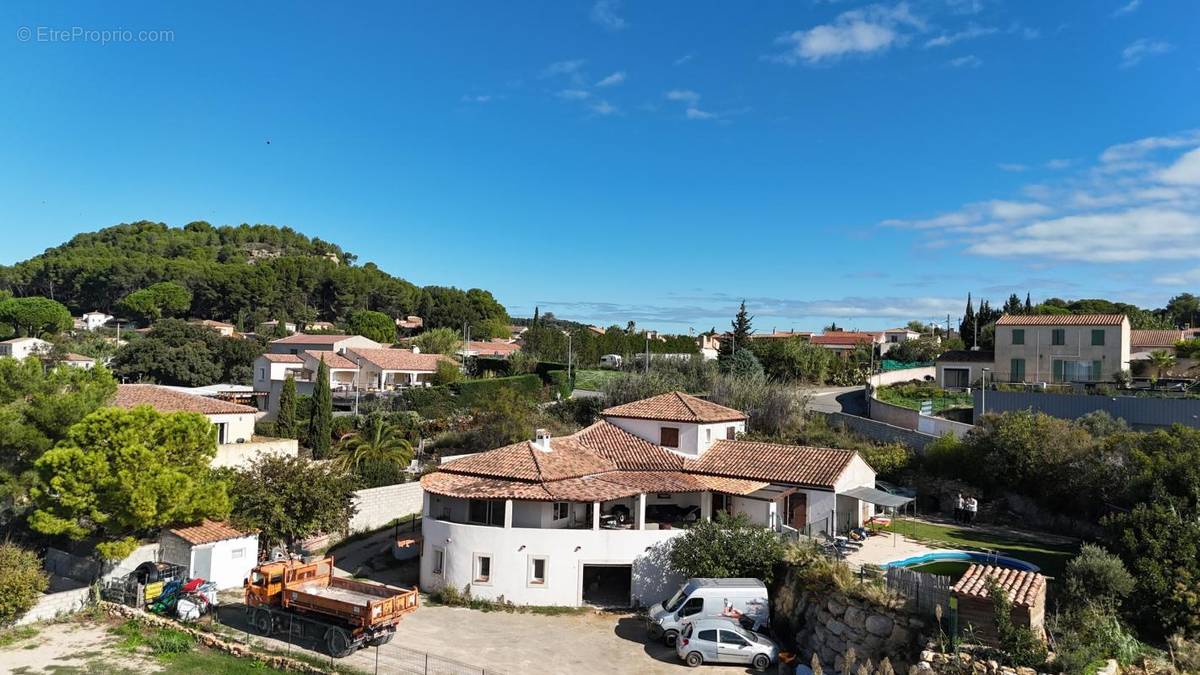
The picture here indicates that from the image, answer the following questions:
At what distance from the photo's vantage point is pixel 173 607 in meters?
24.0

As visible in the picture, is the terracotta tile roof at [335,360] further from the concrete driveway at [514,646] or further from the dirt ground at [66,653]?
the dirt ground at [66,653]

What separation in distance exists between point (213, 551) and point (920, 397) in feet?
149

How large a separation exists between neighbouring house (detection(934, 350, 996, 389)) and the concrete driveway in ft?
141

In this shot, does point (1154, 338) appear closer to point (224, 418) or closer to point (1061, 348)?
point (1061, 348)

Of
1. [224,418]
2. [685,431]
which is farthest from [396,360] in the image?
[685,431]

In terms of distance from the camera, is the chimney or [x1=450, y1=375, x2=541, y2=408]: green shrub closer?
the chimney

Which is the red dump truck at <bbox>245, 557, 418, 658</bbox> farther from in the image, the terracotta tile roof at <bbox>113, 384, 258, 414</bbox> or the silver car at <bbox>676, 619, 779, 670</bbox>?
the terracotta tile roof at <bbox>113, 384, 258, 414</bbox>

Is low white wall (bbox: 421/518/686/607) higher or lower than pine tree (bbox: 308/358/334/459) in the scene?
lower

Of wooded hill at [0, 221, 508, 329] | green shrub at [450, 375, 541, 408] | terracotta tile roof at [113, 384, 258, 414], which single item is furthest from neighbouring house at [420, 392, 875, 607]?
wooded hill at [0, 221, 508, 329]

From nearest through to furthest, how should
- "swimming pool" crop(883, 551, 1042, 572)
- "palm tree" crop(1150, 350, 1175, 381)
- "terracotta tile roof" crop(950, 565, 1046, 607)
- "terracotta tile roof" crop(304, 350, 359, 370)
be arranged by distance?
1. "terracotta tile roof" crop(950, 565, 1046, 607)
2. "swimming pool" crop(883, 551, 1042, 572)
3. "palm tree" crop(1150, 350, 1175, 381)
4. "terracotta tile roof" crop(304, 350, 359, 370)

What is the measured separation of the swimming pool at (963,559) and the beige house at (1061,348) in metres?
32.1

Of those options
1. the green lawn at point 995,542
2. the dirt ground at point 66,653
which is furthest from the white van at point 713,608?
the dirt ground at point 66,653

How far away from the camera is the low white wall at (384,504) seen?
34.8m

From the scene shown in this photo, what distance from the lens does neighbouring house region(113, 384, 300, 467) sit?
37.0 m
